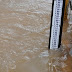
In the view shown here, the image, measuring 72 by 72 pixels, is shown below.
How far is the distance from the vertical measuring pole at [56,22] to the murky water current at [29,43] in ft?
0.37

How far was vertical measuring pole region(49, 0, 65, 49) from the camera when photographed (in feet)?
6.18

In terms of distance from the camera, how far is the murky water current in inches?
75.4

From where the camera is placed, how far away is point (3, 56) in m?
2.06

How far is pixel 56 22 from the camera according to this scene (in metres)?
1.96

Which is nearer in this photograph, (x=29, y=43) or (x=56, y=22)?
(x=56, y=22)

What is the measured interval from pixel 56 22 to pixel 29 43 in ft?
1.76

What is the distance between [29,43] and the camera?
231 centimetres

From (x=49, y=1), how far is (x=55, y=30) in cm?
202

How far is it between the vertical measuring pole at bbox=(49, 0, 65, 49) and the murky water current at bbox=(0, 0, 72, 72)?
111 mm

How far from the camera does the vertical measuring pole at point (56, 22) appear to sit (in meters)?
1.88

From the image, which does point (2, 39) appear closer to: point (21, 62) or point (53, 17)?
point (21, 62)

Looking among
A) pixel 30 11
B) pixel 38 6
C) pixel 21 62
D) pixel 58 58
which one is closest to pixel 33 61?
pixel 21 62

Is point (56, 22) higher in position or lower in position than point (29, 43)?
higher

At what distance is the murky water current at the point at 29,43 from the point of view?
1916mm
